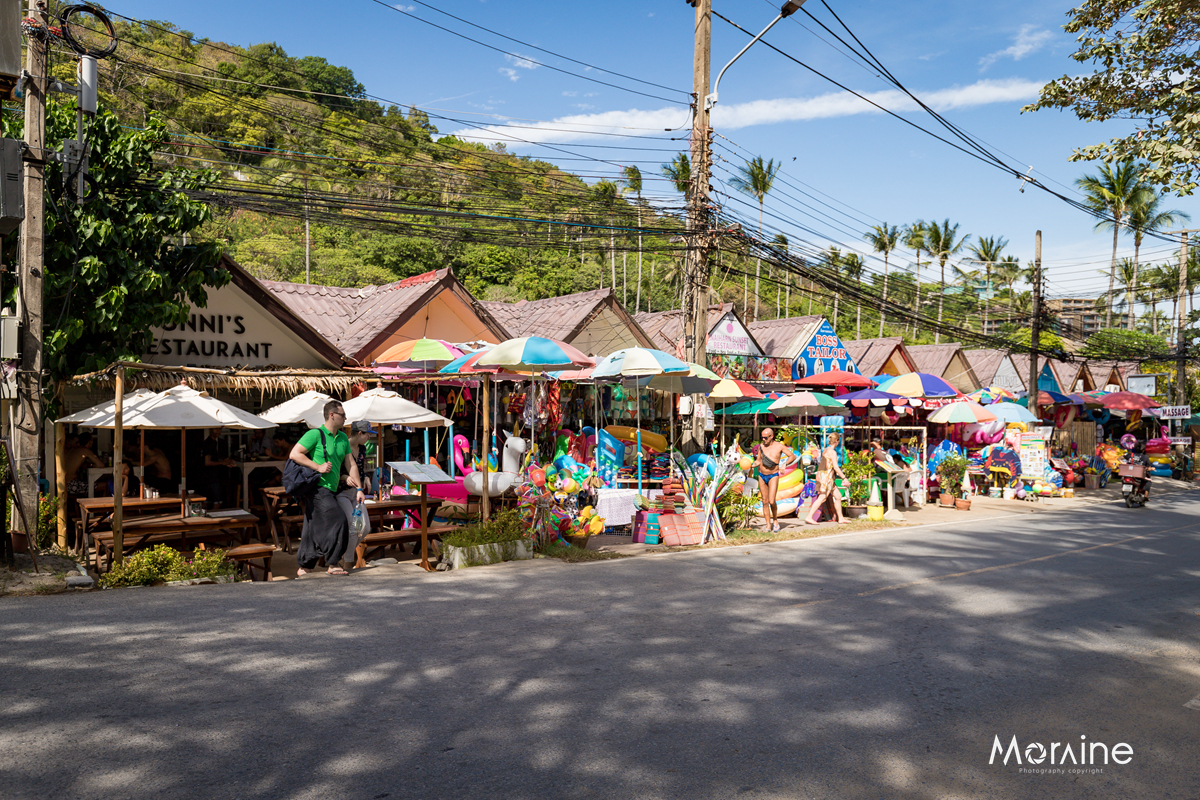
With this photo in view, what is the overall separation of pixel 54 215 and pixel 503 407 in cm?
846

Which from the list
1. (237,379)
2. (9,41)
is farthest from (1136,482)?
(9,41)

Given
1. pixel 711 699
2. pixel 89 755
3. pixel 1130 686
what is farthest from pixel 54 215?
pixel 1130 686

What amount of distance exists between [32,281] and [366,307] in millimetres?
9946

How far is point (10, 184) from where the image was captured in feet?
29.1

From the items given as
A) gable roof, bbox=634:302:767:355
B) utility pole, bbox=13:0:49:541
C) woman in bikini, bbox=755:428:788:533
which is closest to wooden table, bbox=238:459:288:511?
utility pole, bbox=13:0:49:541

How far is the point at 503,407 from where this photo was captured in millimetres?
17391

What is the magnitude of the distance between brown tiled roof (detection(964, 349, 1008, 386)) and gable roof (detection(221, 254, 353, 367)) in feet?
110

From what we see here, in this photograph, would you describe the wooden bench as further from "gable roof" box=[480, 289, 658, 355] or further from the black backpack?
"gable roof" box=[480, 289, 658, 355]

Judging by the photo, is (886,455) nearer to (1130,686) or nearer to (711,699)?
(1130,686)

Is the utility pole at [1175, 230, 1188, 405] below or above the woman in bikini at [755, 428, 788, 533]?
above

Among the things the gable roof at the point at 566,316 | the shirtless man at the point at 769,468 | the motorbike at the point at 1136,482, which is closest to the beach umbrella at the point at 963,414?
the motorbike at the point at 1136,482

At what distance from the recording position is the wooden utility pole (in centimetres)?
1524

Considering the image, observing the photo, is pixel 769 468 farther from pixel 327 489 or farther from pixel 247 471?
pixel 247 471

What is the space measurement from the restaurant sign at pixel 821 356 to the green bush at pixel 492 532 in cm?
1805
